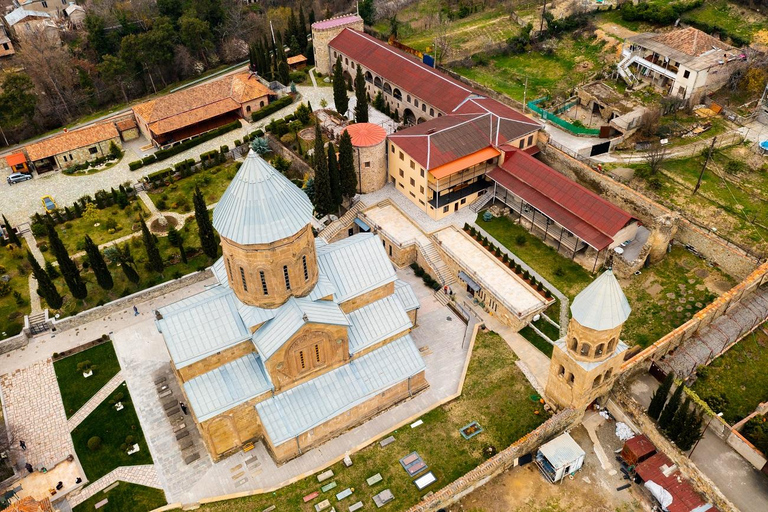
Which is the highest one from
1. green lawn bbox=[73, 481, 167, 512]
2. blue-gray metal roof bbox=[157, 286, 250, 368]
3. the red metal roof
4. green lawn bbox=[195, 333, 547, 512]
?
blue-gray metal roof bbox=[157, 286, 250, 368]

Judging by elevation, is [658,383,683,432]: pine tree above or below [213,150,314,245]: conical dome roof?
below

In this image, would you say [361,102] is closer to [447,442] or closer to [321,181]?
[321,181]

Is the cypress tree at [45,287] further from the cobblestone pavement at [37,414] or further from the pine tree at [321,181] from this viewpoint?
the pine tree at [321,181]

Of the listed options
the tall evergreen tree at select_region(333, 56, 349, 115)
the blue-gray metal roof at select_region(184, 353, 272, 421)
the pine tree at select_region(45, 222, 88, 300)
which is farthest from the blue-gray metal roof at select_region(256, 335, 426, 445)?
the tall evergreen tree at select_region(333, 56, 349, 115)

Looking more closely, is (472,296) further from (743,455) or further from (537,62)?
(537,62)

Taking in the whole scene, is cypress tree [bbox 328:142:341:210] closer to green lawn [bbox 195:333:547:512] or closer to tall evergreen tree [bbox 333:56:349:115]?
tall evergreen tree [bbox 333:56:349:115]

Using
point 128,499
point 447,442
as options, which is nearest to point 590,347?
point 447,442

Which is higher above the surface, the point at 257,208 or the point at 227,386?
the point at 257,208
